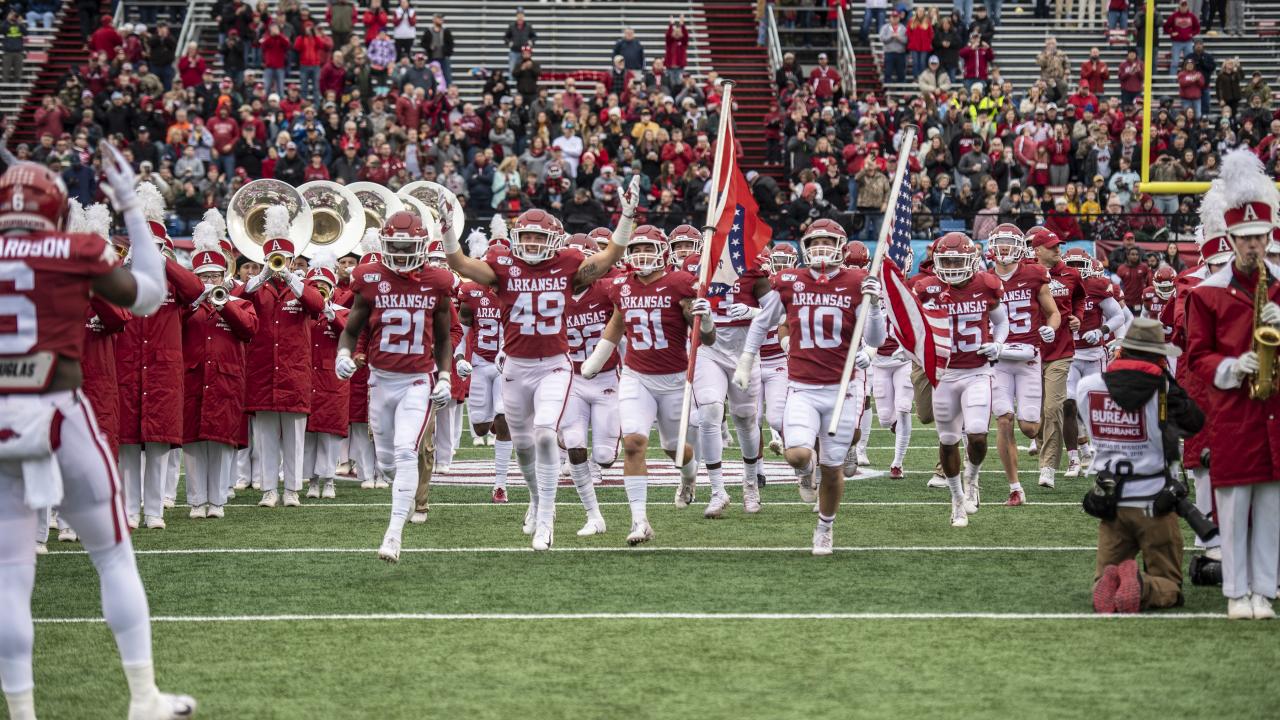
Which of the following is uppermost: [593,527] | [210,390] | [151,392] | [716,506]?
[151,392]

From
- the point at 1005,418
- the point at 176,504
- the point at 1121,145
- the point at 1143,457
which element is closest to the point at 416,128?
the point at 1121,145

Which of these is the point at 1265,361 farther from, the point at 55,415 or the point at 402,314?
the point at 55,415

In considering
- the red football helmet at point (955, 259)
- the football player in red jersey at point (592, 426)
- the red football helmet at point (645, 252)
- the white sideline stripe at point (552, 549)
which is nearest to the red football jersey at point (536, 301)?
the football player in red jersey at point (592, 426)

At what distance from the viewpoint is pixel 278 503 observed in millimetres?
13805

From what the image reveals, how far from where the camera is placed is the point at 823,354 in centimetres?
1098

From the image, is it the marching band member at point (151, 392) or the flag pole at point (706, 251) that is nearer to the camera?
the flag pole at point (706, 251)

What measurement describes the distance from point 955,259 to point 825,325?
A: 7.26 ft

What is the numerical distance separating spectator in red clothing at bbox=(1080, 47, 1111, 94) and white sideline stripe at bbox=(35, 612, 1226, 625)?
23.2 m

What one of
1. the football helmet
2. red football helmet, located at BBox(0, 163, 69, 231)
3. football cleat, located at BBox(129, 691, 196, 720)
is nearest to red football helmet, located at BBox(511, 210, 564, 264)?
the football helmet

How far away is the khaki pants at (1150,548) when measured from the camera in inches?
347

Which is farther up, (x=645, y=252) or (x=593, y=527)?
(x=645, y=252)

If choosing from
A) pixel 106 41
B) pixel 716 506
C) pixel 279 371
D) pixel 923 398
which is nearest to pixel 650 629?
pixel 716 506

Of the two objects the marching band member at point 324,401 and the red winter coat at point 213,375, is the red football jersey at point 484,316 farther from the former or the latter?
the red winter coat at point 213,375

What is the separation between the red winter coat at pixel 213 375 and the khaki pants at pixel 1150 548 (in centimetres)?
671
